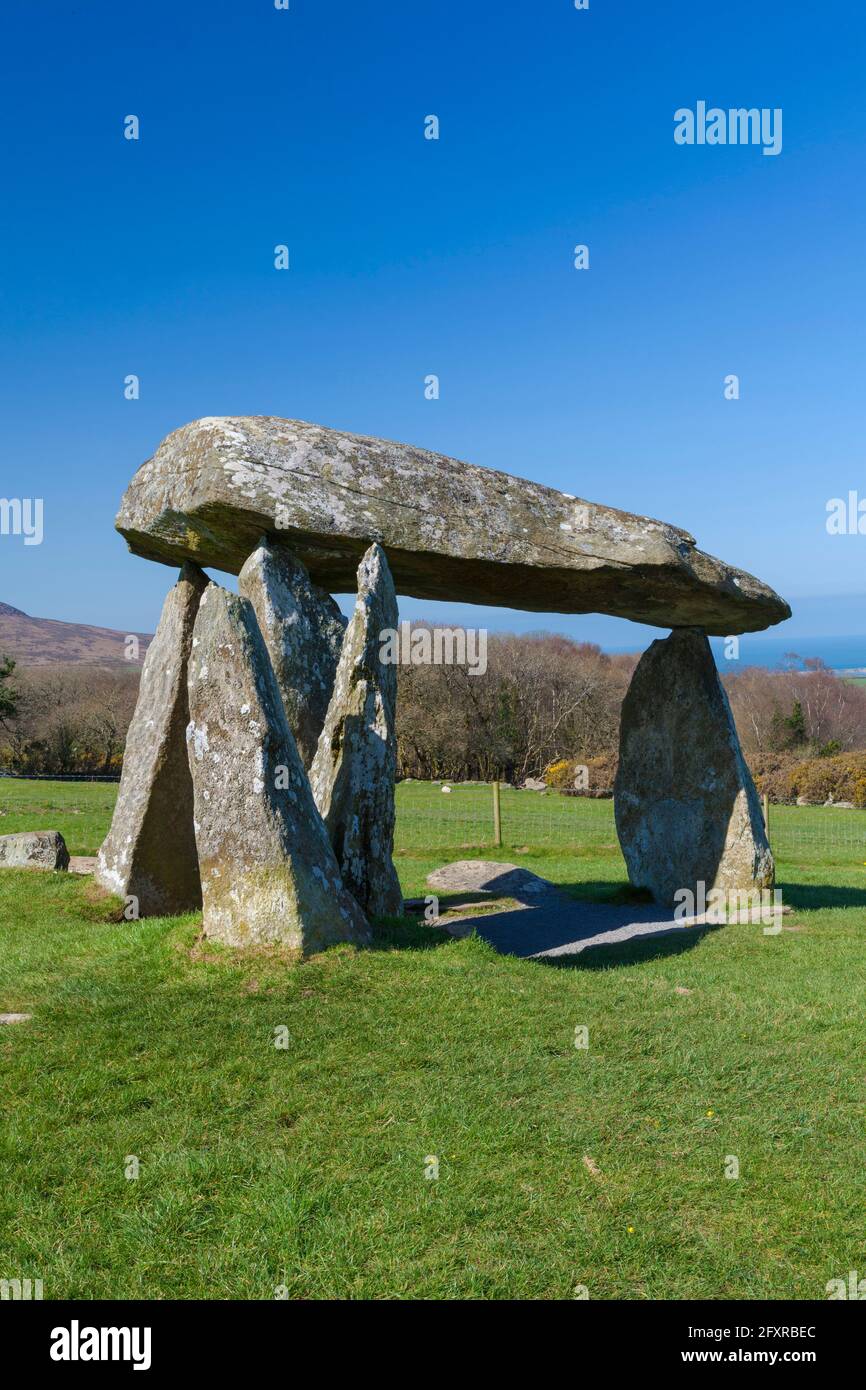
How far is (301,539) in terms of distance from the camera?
38.1 ft

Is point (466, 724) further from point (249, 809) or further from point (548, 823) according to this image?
point (249, 809)

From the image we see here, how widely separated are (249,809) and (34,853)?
6391 mm

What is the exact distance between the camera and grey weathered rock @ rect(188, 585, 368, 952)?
9094 mm

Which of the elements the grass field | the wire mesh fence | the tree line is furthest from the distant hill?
the grass field

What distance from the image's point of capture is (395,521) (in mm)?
11539

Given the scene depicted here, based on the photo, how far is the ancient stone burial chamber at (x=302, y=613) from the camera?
9.26 metres

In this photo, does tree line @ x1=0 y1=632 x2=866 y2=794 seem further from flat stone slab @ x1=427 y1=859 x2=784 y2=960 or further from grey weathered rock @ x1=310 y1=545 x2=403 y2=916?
grey weathered rock @ x1=310 y1=545 x2=403 y2=916

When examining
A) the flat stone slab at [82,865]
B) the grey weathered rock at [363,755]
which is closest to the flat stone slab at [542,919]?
the grey weathered rock at [363,755]

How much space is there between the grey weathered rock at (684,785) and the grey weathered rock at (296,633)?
19.6 ft

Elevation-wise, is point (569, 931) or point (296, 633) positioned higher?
point (296, 633)

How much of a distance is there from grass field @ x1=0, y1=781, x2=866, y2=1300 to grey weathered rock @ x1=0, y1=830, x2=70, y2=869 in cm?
343

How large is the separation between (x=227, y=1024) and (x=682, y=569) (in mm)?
7933

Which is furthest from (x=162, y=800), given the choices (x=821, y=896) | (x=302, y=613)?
(x=821, y=896)
